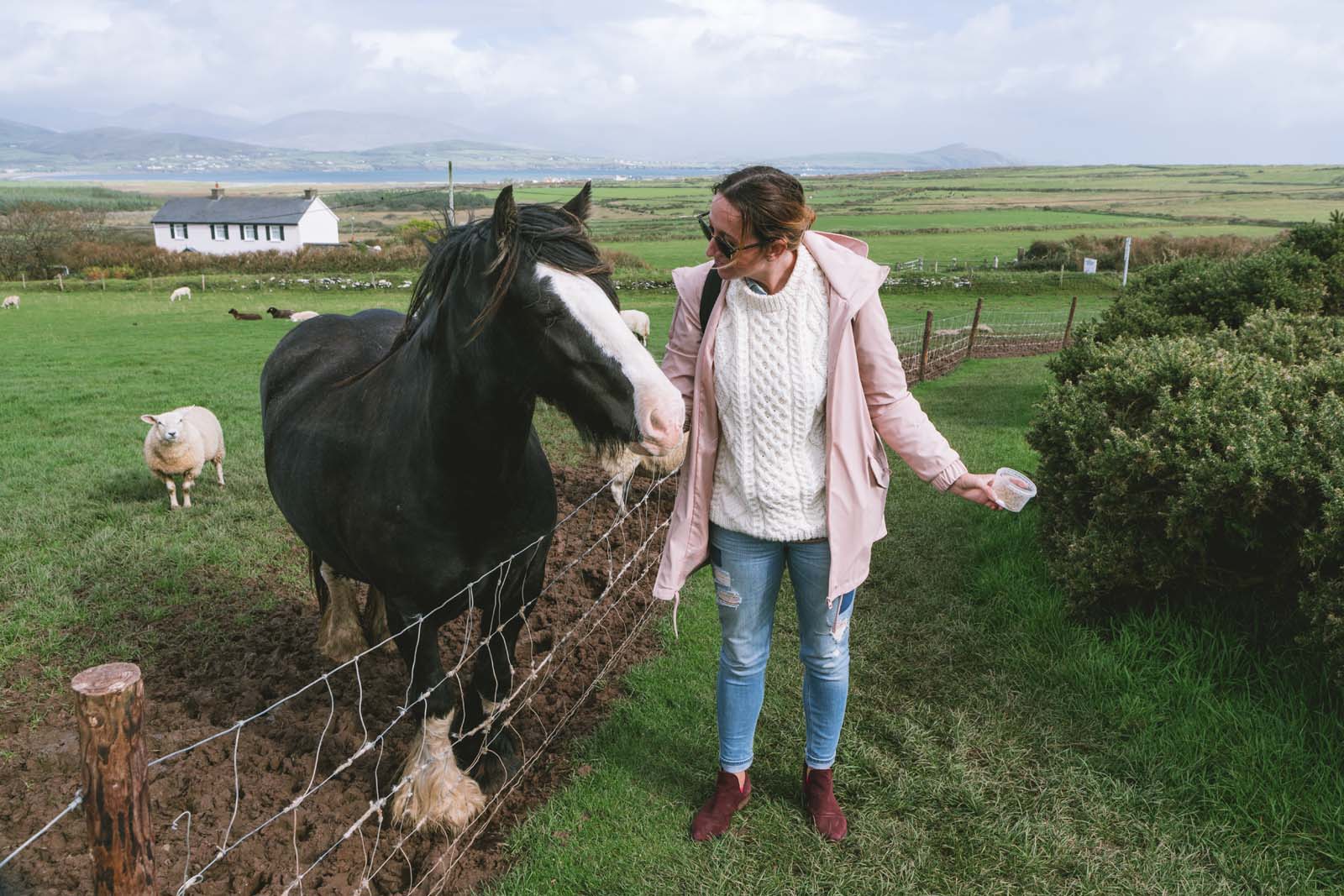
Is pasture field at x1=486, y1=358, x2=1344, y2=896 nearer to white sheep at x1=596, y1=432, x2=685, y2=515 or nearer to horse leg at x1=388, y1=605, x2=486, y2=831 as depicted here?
horse leg at x1=388, y1=605, x2=486, y2=831

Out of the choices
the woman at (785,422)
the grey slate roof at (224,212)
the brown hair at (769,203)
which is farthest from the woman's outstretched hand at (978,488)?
A: the grey slate roof at (224,212)

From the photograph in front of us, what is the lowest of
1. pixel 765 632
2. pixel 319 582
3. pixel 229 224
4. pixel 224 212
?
pixel 319 582

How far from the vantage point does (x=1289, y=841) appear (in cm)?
303

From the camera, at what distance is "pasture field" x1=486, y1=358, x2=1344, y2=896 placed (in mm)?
3033

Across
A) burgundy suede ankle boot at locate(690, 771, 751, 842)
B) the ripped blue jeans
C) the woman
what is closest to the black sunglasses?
the woman

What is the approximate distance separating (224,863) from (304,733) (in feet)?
2.79

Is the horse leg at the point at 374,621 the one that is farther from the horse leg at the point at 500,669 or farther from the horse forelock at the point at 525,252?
the horse forelock at the point at 525,252

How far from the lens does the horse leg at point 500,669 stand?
11.3 feet

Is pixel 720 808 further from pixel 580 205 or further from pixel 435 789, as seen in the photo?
pixel 580 205

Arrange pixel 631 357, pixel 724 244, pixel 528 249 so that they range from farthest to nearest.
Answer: pixel 724 244
pixel 528 249
pixel 631 357

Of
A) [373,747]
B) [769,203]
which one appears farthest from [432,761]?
[769,203]

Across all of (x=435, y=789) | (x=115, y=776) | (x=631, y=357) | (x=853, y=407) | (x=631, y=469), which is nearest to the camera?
(x=115, y=776)

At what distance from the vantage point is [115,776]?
63.1 inches

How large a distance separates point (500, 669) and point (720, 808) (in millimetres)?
1144
